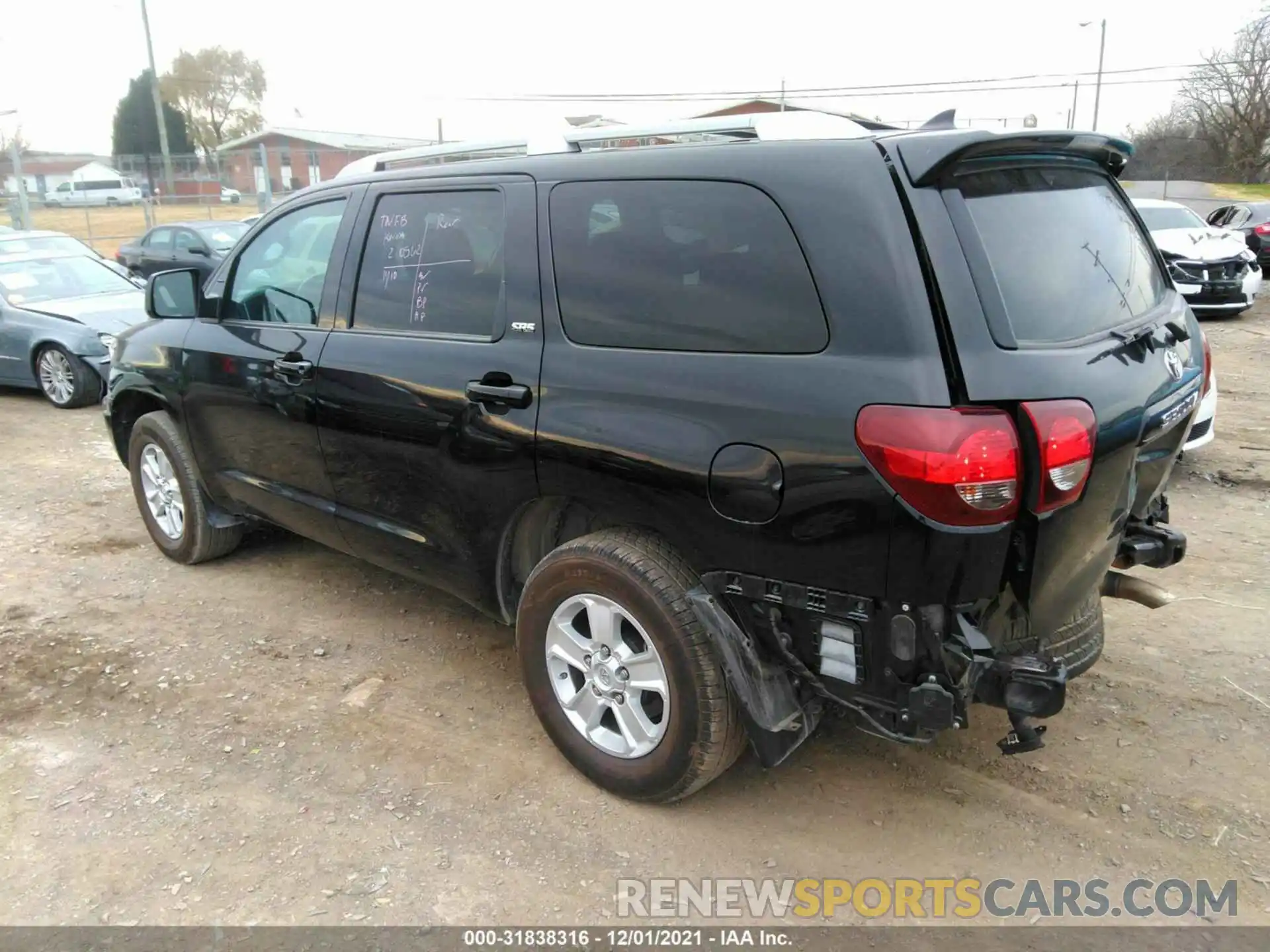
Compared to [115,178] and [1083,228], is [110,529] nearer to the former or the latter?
Answer: [1083,228]

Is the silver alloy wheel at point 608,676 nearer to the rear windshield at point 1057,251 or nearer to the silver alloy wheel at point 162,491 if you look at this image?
the rear windshield at point 1057,251

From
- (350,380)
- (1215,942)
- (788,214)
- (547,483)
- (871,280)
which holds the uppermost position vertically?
(788,214)

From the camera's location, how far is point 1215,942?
2.41 metres

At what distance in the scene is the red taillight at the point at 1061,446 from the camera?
2199mm

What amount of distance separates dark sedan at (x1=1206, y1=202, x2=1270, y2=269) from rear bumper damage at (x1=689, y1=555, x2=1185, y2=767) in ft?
61.0

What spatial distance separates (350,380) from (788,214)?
186 centimetres

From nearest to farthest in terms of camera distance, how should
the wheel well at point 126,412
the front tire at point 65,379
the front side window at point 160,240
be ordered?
the wheel well at point 126,412, the front tire at point 65,379, the front side window at point 160,240

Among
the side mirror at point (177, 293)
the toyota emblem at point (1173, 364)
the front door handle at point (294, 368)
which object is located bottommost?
the front door handle at point (294, 368)

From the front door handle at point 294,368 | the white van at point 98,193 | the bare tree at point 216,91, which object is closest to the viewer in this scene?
the front door handle at point 294,368

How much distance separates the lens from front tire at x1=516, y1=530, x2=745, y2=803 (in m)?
2.67

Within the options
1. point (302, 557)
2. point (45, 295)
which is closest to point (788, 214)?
point (302, 557)

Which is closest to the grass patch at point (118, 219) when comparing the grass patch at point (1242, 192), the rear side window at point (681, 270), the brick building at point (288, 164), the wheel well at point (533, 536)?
the brick building at point (288, 164)
